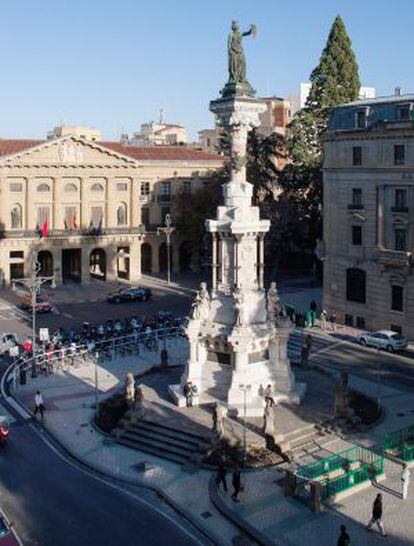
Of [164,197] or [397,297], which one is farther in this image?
[164,197]

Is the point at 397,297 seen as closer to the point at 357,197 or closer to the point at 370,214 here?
the point at 370,214

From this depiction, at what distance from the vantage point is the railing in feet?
88.4

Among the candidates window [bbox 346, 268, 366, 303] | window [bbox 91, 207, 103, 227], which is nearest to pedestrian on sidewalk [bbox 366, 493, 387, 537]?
window [bbox 346, 268, 366, 303]

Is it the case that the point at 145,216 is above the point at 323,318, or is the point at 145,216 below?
above

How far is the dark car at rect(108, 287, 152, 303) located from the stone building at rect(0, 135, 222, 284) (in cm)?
983

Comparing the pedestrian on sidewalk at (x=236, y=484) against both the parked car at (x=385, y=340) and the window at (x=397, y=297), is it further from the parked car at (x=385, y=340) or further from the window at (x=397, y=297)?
the window at (x=397, y=297)

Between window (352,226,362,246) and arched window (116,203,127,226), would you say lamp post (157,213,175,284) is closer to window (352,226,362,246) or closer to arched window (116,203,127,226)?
arched window (116,203,127,226)

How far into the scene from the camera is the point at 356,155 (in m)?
48.1

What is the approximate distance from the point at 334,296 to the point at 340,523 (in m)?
29.8

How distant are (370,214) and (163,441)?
80.6ft

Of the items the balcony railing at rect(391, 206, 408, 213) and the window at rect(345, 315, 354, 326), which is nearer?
the balcony railing at rect(391, 206, 408, 213)

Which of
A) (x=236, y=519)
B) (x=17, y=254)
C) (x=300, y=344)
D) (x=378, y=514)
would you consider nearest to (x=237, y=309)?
(x=236, y=519)

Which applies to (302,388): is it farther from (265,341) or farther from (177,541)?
(177,541)

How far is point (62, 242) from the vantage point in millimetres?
70312
